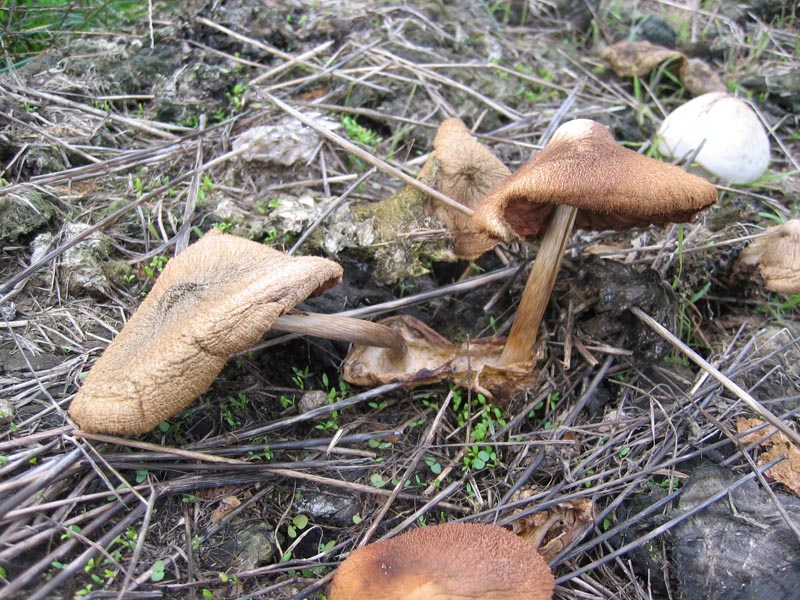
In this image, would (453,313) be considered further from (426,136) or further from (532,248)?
(426,136)

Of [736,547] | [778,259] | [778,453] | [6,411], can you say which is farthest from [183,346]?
Result: [778,259]

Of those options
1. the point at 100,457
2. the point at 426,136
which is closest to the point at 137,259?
the point at 100,457

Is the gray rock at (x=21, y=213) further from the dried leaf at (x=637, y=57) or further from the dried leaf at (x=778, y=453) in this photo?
the dried leaf at (x=637, y=57)

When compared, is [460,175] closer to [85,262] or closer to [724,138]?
[724,138]

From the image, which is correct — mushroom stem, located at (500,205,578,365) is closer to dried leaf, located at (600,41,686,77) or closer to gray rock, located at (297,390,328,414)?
gray rock, located at (297,390,328,414)

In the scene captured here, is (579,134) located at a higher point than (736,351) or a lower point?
higher
